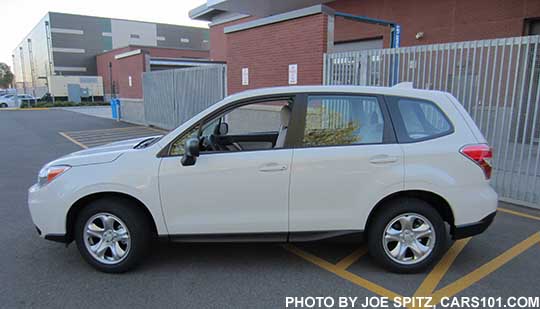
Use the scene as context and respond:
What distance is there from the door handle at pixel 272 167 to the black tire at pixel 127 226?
3.99 feet

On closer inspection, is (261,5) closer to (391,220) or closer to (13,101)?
(391,220)

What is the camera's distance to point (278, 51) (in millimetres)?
9766

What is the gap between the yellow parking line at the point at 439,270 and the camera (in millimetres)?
3276

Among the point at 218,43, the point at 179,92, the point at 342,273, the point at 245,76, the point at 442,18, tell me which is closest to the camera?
the point at 342,273

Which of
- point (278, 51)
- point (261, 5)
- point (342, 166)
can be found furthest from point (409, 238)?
point (261, 5)

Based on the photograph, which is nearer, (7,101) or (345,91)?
(345,91)

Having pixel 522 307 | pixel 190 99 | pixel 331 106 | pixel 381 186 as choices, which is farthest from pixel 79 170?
pixel 190 99

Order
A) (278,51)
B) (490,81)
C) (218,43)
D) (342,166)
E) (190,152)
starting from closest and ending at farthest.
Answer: (190,152)
(342,166)
(490,81)
(278,51)
(218,43)

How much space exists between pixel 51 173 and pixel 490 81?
6.49m

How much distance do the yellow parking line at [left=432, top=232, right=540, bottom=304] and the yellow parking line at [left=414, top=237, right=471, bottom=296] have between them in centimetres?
9

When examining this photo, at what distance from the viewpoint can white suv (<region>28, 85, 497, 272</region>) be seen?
3359 mm

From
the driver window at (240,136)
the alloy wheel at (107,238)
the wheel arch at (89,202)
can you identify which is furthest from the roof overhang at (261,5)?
the alloy wheel at (107,238)

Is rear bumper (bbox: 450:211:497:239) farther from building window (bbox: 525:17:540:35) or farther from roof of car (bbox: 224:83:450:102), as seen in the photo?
building window (bbox: 525:17:540:35)

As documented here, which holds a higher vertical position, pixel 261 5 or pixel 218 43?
pixel 261 5
